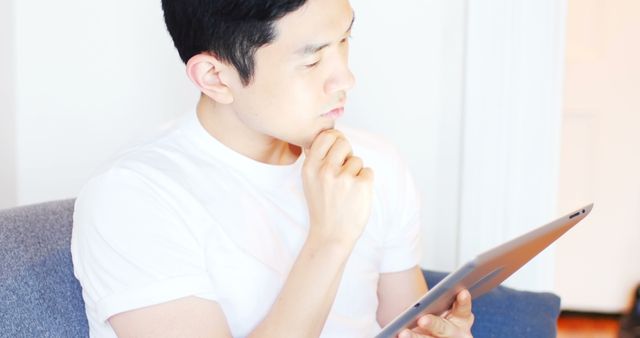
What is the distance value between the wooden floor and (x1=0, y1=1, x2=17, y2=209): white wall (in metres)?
2.10

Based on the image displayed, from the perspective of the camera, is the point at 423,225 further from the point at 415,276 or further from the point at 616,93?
the point at 616,93

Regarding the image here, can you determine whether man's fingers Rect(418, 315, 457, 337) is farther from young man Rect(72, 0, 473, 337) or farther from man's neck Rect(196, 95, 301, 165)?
man's neck Rect(196, 95, 301, 165)

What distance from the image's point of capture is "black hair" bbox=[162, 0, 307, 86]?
1.17 m

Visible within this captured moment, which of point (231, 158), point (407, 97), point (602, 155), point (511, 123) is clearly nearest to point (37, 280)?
point (231, 158)

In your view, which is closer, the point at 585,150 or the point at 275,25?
the point at 275,25

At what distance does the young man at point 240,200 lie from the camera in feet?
3.79

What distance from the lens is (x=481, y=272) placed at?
108 cm

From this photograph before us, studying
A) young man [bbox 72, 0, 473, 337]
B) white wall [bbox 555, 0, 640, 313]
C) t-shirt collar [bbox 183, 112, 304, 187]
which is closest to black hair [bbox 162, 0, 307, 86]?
young man [bbox 72, 0, 473, 337]

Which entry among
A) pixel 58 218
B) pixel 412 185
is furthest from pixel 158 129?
pixel 412 185

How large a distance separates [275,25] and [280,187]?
0.90 ft

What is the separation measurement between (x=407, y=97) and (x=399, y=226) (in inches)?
21.8

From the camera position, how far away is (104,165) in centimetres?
126

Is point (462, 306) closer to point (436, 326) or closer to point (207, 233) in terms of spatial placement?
point (436, 326)

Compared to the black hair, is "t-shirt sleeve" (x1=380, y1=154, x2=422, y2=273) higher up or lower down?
lower down
